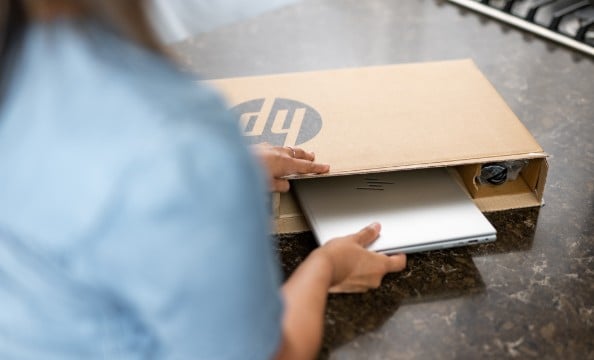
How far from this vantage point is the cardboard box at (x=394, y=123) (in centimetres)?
90

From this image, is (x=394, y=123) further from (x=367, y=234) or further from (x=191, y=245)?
(x=191, y=245)

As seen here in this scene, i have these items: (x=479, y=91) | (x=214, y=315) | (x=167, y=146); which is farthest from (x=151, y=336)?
(x=479, y=91)

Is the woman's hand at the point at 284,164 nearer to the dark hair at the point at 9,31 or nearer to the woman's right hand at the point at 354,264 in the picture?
the woman's right hand at the point at 354,264

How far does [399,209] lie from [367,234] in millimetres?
82

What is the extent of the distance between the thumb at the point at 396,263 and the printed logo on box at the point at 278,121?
7.8 inches

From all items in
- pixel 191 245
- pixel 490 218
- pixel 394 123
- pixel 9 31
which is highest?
pixel 9 31

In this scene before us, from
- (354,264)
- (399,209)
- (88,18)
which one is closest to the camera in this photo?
(88,18)

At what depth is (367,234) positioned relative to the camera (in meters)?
0.87

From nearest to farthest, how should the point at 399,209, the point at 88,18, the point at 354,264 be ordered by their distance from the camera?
the point at 88,18 < the point at 354,264 < the point at 399,209

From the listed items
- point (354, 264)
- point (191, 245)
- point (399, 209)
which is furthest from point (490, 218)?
point (191, 245)

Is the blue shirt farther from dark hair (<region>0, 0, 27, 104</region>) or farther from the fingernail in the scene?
the fingernail

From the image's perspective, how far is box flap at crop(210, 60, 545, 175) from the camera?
2.95ft

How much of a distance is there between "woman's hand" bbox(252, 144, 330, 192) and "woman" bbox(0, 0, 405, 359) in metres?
0.36

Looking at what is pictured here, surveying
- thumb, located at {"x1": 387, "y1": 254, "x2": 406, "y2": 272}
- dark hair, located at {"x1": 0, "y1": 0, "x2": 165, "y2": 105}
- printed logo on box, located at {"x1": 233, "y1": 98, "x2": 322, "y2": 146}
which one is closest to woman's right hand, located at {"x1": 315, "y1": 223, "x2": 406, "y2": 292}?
thumb, located at {"x1": 387, "y1": 254, "x2": 406, "y2": 272}
